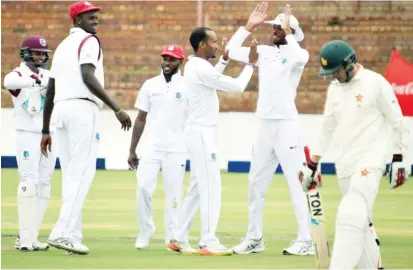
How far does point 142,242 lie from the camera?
11.9 meters

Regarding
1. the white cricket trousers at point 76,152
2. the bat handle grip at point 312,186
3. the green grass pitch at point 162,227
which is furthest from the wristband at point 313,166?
the white cricket trousers at point 76,152

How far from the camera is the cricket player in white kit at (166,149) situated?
12.1 m

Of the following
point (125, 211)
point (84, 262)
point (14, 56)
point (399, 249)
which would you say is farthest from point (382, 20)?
point (84, 262)

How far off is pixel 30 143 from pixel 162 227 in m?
2.65

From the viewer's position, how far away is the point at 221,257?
11180 mm

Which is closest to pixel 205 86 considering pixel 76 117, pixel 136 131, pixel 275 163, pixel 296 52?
pixel 296 52

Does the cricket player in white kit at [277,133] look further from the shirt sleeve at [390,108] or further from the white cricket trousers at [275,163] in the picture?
the shirt sleeve at [390,108]

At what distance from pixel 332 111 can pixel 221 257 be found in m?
2.15

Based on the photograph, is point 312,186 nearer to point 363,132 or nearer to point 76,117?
point 363,132

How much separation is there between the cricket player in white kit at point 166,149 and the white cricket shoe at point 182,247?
1.52 ft

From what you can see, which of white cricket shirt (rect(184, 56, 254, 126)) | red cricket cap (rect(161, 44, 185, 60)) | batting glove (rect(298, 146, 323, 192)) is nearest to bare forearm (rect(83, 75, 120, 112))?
white cricket shirt (rect(184, 56, 254, 126))

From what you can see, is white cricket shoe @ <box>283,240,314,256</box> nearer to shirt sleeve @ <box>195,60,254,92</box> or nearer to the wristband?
shirt sleeve @ <box>195,60,254,92</box>

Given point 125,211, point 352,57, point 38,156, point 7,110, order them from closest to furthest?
1. point 352,57
2. point 38,156
3. point 125,211
4. point 7,110

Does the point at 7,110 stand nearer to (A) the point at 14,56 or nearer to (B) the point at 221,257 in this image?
(A) the point at 14,56
